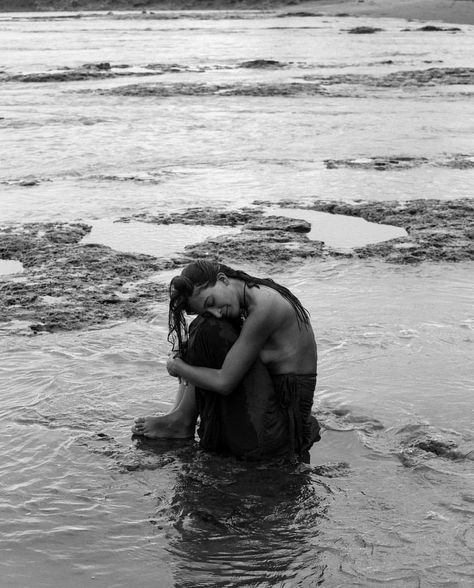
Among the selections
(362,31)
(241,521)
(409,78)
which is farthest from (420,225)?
(362,31)

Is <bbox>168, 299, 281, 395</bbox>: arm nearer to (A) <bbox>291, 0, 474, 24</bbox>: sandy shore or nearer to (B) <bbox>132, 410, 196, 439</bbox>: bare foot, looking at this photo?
(B) <bbox>132, 410, 196, 439</bbox>: bare foot

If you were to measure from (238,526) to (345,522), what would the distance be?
465mm

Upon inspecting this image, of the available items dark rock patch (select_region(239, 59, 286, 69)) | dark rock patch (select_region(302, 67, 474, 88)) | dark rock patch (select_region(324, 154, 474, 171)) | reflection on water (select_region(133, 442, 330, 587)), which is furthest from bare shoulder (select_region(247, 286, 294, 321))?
dark rock patch (select_region(239, 59, 286, 69))

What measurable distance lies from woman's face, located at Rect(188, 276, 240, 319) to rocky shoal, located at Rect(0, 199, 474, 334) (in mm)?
2353

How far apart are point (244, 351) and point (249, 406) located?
0.31 meters

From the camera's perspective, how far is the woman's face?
4438 millimetres

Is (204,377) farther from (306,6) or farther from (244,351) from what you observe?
(306,6)

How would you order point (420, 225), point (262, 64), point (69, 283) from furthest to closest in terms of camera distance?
point (262, 64), point (420, 225), point (69, 283)

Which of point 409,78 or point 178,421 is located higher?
point 178,421

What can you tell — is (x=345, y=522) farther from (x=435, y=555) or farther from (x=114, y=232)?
(x=114, y=232)

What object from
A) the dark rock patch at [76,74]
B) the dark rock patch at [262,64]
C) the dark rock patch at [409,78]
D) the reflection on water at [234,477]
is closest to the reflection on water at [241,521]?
the reflection on water at [234,477]

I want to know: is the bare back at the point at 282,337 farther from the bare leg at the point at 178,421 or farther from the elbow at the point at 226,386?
the bare leg at the point at 178,421

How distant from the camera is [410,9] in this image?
54219 mm

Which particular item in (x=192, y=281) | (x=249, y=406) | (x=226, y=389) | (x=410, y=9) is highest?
(x=192, y=281)
